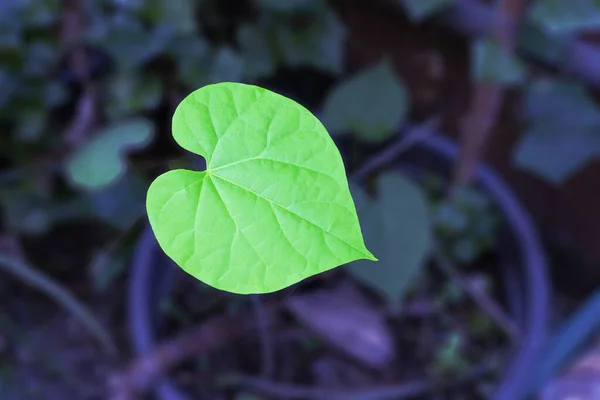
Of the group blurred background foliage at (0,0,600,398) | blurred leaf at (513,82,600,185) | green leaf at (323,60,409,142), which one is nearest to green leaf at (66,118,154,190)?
blurred background foliage at (0,0,600,398)

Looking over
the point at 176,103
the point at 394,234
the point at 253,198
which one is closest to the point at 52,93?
the point at 176,103

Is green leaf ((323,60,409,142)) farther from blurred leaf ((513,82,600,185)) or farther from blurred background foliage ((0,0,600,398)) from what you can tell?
Result: blurred leaf ((513,82,600,185))

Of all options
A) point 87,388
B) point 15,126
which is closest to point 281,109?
point 15,126

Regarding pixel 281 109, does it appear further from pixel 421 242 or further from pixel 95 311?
pixel 95 311

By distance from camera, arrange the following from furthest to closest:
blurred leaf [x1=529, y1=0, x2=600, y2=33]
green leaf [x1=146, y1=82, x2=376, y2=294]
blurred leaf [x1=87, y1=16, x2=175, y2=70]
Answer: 1. blurred leaf [x1=87, y1=16, x2=175, y2=70]
2. blurred leaf [x1=529, y1=0, x2=600, y2=33]
3. green leaf [x1=146, y1=82, x2=376, y2=294]

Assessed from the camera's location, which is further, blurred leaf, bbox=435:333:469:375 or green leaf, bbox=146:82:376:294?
blurred leaf, bbox=435:333:469:375

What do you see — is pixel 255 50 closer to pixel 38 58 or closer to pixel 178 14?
pixel 178 14

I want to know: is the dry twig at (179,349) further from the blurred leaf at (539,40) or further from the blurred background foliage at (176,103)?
the blurred leaf at (539,40)
